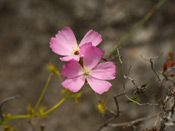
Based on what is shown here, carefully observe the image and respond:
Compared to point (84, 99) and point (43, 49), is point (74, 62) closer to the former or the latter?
point (84, 99)

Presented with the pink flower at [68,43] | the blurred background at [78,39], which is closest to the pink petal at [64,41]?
the pink flower at [68,43]

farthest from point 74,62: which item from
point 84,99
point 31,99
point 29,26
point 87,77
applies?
point 29,26

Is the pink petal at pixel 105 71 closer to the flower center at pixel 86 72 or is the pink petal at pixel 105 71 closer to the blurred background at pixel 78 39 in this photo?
the flower center at pixel 86 72

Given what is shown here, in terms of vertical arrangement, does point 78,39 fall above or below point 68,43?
above

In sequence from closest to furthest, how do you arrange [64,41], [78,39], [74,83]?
[74,83] < [64,41] < [78,39]

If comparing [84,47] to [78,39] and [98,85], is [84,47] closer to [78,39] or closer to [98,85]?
[98,85]

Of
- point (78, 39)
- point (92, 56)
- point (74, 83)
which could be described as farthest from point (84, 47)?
point (78, 39)
